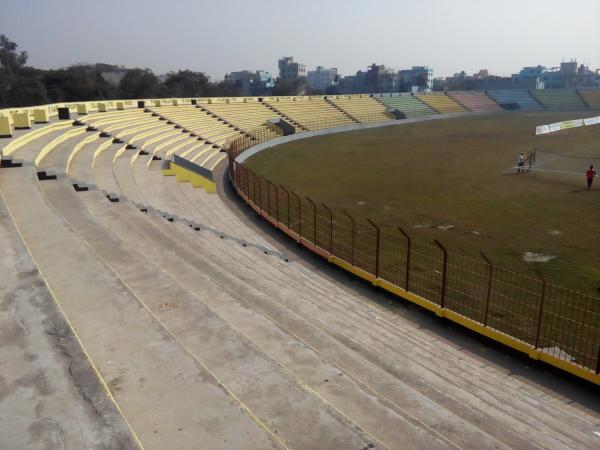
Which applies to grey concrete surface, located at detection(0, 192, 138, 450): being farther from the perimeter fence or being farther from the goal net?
the goal net

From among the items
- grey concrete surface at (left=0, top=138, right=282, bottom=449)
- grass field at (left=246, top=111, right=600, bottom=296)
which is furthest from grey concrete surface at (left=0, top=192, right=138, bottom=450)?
grass field at (left=246, top=111, right=600, bottom=296)

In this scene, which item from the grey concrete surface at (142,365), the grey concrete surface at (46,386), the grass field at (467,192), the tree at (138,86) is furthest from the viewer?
the tree at (138,86)

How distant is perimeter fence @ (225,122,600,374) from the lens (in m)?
9.47

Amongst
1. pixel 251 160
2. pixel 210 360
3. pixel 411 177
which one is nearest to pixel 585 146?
pixel 411 177

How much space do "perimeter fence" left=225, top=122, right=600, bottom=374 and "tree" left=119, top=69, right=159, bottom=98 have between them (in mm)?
66652

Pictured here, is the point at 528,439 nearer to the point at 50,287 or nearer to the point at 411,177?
the point at 50,287

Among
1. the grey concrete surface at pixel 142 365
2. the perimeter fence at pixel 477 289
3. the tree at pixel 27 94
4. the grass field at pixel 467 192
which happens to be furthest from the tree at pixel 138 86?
the grey concrete surface at pixel 142 365

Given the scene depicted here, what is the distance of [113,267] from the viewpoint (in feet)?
27.7

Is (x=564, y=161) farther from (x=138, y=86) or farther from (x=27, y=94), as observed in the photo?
(x=138, y=86)

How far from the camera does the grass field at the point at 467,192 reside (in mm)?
15031

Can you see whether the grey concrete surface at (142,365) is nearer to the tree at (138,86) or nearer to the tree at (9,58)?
the tree at (138,86)

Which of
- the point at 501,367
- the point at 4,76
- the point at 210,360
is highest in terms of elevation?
the point at 4,76

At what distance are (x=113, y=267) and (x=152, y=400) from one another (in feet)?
13.9

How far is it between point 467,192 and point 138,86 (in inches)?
2641
